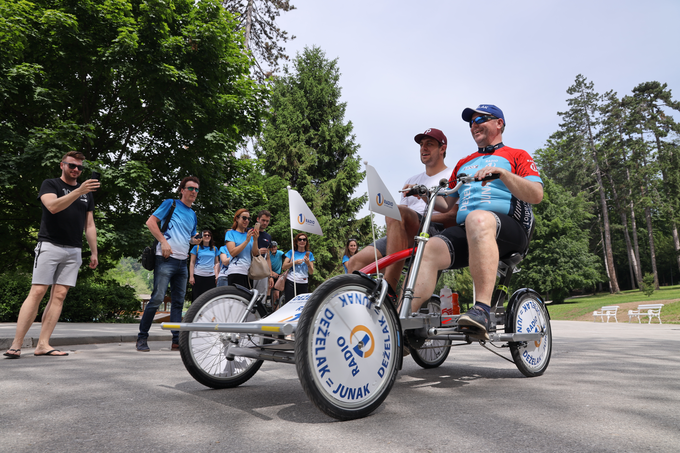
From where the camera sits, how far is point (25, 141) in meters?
12.5

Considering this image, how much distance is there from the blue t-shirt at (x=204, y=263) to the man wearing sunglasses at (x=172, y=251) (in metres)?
2.24

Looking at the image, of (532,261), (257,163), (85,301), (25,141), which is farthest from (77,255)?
(532,261)

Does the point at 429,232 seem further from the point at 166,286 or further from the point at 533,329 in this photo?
the point at 166,286

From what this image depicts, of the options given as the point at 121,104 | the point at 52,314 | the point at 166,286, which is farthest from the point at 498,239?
the point at 121,104

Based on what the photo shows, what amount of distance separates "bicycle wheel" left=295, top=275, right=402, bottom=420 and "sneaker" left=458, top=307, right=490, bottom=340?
642mm

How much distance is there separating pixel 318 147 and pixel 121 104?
17.0m

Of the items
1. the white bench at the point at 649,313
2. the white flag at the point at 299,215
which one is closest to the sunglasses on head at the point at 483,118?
the white flag at the point at 299,215

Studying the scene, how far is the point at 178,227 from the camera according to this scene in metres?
6.27

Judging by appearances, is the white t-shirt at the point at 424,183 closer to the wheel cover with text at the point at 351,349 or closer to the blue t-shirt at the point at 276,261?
the wheel cover with text at the point at 351,349

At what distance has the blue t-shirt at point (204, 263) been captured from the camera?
8.77m

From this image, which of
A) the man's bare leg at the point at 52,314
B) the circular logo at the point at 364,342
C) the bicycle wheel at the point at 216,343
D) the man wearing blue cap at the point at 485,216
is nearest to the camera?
the circular logo at the point at 364,342

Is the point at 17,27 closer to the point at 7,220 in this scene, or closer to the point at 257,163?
the point at 7,220

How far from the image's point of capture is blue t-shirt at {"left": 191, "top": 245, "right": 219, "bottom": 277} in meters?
8.77

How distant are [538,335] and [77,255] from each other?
4.86m
